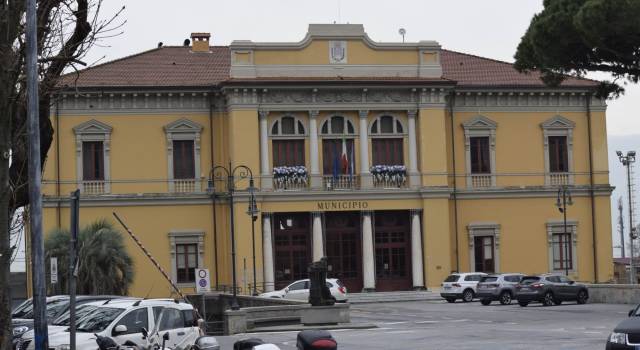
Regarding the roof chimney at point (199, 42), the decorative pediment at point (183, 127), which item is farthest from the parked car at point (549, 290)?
the roof chimney at point (199, 42)

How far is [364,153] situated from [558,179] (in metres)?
10.6

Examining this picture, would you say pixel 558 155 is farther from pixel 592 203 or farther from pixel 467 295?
pixel 467 295

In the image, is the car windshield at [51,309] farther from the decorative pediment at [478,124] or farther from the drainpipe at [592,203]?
the drainpipe at [592,203]

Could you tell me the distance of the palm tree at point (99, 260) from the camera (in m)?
44.5

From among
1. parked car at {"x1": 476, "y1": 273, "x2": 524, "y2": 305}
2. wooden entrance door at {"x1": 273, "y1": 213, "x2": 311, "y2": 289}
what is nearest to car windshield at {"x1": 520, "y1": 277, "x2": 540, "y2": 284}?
parked car at {"x1": 476, "y1": 273, "x2": 524, "y2": 305}

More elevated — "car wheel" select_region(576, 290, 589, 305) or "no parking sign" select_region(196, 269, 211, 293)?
"no parking sign" select_region(196, 269, 211, 293)

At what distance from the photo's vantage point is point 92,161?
188 feet

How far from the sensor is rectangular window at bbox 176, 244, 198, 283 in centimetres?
5763

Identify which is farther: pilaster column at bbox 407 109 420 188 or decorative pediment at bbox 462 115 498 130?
decorative pediment at bbox 462 115 498 130

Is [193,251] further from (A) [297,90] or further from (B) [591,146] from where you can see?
(B) [591,146]

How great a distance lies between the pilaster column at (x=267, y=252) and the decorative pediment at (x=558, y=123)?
15.1 m

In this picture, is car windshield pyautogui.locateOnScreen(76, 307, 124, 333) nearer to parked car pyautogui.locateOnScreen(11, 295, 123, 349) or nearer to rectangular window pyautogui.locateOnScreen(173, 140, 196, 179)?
parked car pyautogui.locateOnScreen(11, 295, 123, 349)

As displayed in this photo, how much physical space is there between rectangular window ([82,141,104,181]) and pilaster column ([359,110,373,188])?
12084 millimetres

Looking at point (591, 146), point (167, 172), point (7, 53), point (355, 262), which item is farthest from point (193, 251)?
point (7, 53)
